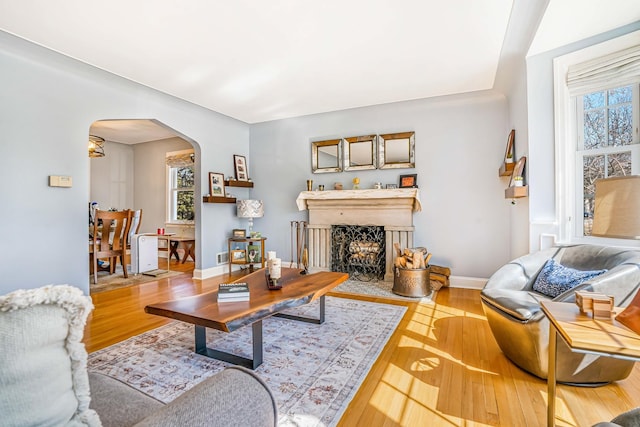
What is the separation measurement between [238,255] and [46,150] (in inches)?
108

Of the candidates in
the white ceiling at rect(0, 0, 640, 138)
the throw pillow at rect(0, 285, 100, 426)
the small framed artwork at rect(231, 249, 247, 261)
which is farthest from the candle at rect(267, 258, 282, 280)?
the small framed artwork at rect(231, 249, 247, 261)

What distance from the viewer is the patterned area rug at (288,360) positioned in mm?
1776

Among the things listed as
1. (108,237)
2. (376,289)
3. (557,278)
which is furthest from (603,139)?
(108,237)

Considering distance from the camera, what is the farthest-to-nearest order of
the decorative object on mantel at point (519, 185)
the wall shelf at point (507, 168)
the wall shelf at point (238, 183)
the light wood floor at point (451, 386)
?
the wall shelf at point (238, 183) < the wall shelf at point (507, 168) < the decorative object on mantel at point (519, 185) < the light wood floor at point (451, 386)

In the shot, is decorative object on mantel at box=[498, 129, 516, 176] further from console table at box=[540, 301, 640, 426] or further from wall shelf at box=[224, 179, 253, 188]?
wall shelf at box=[224, 179, 253, 188]

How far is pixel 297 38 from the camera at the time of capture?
2.85m

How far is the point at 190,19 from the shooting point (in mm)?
2582

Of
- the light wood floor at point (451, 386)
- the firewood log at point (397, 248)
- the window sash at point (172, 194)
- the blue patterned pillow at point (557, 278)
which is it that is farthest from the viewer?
the window sash at point (172, 194)

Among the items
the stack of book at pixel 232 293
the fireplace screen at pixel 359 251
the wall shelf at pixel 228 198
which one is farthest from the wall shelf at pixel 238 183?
the stack of book at pixel 232 293

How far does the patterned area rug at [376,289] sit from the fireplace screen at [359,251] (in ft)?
0.77

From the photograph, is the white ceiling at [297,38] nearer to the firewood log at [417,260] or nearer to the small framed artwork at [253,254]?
the firewood log at [417,260]

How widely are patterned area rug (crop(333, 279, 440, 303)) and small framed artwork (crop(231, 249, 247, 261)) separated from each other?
1713 mm

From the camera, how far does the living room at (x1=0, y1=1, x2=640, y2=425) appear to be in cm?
289

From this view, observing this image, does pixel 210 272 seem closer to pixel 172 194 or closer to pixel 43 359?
pixel 172 194
